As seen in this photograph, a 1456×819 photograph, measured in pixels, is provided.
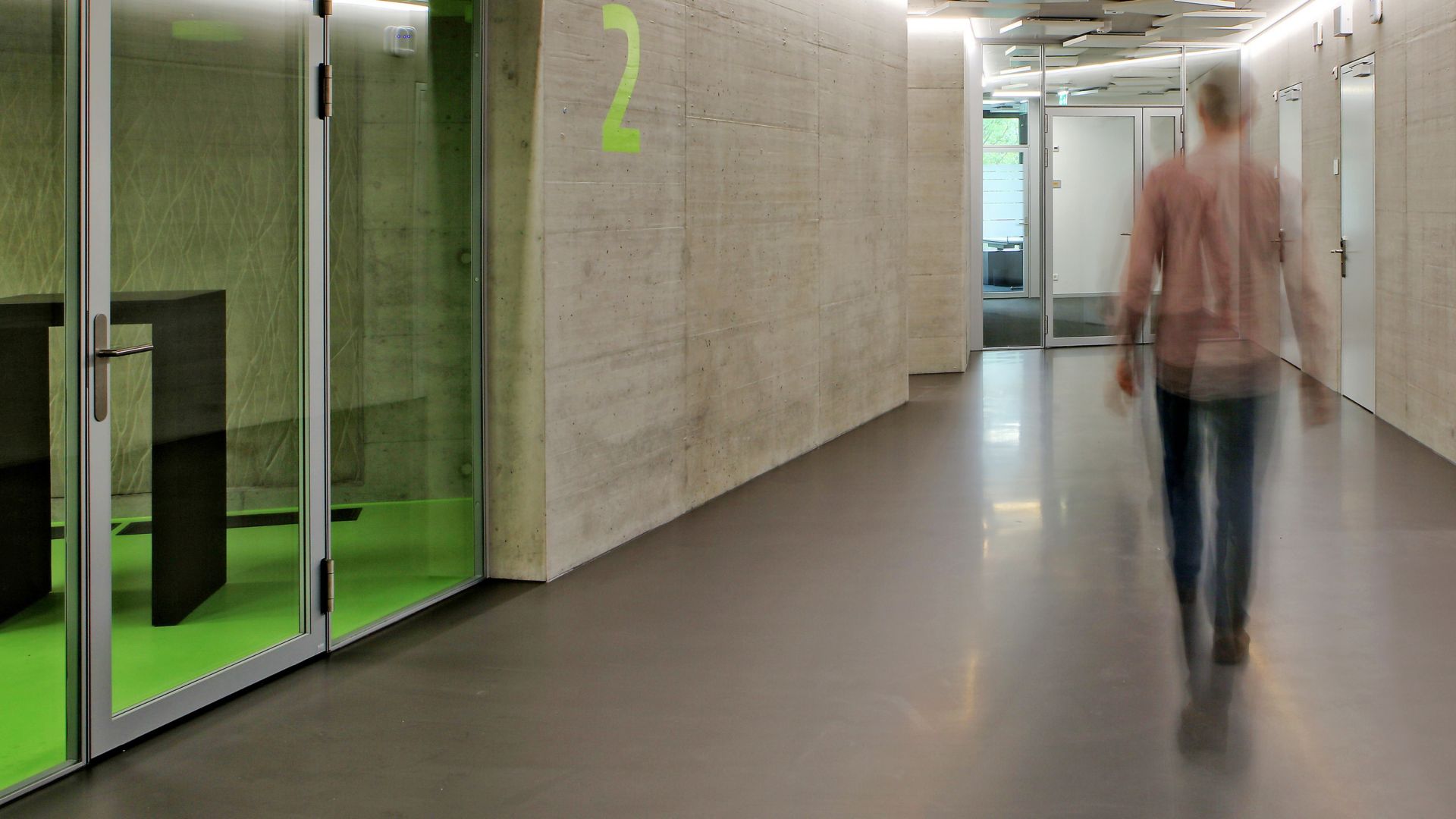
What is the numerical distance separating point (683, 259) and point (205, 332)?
2831 mm

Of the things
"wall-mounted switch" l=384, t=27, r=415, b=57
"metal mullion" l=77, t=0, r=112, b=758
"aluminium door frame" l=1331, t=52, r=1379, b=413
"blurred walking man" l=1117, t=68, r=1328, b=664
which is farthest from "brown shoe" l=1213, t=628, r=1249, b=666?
"aluminium door frame" l=1331, t=52, r=1379, b=413

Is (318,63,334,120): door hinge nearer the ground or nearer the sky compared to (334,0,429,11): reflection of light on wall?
nearer the ground

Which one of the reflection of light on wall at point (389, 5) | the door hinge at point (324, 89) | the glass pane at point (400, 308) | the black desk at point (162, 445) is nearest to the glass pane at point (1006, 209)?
the glass pane at point (400, 308)

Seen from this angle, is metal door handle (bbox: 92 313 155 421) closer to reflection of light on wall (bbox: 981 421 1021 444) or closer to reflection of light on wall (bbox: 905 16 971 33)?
reflection of light on wall (bbox: 981 421 1021 444)

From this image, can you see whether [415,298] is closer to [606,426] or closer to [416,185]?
[416,185]

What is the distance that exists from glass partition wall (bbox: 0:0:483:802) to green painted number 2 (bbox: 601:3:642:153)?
634 millimetres

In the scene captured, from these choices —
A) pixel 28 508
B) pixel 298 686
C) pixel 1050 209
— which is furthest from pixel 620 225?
pixel 1050 209

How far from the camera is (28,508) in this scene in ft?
10.1

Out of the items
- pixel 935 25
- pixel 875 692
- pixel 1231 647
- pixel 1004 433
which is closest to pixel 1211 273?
pixel 1231 647

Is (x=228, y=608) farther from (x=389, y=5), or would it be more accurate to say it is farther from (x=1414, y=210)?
(x=1414, y=210)

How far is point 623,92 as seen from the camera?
5.47 metres

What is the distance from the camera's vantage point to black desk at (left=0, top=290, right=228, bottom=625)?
3043 mm

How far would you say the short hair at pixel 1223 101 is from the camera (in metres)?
3.90

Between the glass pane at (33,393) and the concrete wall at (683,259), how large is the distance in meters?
2.01
